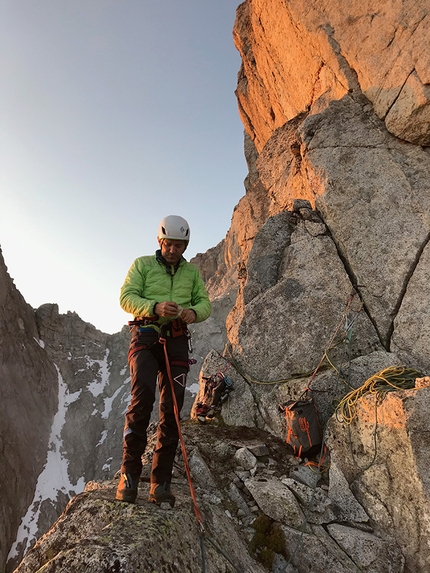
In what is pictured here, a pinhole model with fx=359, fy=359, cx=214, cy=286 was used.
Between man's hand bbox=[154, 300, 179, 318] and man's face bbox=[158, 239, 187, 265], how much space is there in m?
1.16

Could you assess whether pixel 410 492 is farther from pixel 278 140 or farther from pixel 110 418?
pixel 110 418

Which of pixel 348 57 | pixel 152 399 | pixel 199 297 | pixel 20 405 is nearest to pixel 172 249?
pixel 199 297

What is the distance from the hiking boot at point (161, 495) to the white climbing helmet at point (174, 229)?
4.02 meters

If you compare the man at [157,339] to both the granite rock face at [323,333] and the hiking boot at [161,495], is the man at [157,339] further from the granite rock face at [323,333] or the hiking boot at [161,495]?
the granite rock face at [323,333]

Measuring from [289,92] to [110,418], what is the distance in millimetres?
92899

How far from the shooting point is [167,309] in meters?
5.73

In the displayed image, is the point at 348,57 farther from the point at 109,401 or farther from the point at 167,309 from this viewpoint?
the point at 109,401

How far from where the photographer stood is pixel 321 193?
12.8 meters

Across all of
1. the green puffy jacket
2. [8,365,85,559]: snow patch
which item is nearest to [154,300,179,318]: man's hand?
the green puffy jacket

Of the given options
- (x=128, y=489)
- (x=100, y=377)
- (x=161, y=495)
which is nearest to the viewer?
(x=128, y=489)

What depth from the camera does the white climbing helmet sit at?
21.4 ft

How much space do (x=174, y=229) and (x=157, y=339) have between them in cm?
200

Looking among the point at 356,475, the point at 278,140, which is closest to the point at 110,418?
the point at 278,140

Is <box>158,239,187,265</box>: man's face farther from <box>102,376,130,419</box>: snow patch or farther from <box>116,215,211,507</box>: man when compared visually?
<box>102,376,130,419</box>: snow patch
